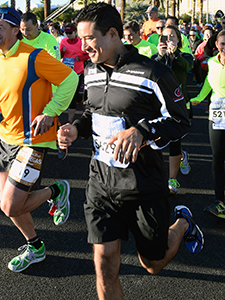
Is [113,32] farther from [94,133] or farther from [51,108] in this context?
[51,108]

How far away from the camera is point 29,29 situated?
18.7 ft

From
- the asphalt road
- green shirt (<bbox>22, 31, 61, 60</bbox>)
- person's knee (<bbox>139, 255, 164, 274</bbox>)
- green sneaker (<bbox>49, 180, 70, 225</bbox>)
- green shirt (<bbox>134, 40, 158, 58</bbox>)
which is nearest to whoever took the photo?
person's knee (<bbox>139, 255, 164, 274</bbox>)

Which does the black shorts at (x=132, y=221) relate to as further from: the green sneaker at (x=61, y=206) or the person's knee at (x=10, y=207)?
the green sneaker at (x=61, y=206)

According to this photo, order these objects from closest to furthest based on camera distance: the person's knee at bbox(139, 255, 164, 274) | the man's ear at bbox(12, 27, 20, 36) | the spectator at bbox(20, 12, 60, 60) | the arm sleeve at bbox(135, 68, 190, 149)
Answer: the arm sleeve at bbox(135, 68, 190, 149) < the person's knee at bbox(139, 255, 164, 274) < the man's ear at bbox(12, 27, 20, 36) < the spectator at bbox(20, 12, 60, 60)

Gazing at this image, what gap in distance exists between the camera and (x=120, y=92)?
238 cm

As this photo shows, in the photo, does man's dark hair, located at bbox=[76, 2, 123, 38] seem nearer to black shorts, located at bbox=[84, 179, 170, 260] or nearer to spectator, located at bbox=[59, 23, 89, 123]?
black shorts, located at bbox=[84, 179, 170, 260]

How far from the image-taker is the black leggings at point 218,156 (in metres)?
4.04

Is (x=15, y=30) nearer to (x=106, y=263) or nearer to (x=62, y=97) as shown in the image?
(x=62, y=97)

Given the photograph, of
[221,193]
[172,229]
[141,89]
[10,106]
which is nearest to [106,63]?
[141,89]

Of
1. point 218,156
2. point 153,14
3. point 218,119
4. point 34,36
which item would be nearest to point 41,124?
point 218,119

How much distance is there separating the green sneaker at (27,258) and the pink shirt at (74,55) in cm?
541

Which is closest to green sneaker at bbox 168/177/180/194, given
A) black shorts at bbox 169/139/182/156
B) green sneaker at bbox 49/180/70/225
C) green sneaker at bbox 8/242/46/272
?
black shorts at bbox 169/139/182/156

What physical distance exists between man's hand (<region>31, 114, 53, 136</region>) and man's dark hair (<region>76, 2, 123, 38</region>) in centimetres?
95

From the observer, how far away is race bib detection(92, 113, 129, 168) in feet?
7.96
